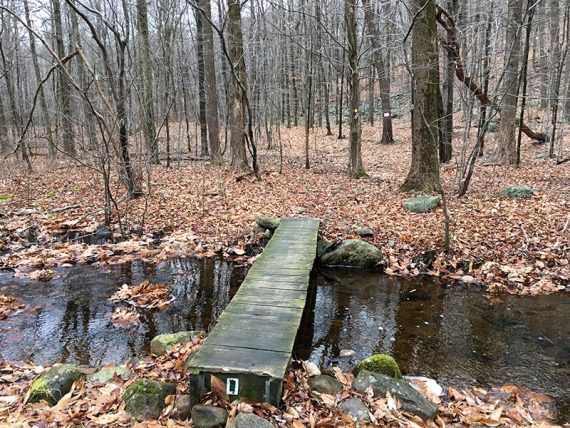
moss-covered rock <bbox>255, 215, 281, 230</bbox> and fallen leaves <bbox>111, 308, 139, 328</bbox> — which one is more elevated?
moss-covered rock <bbox>255, 215, 281, 230</bbox>

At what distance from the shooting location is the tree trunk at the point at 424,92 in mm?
10273

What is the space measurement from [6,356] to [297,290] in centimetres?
350

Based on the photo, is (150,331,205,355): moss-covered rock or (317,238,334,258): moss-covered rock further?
(317,238,334,258): moss-covered rock

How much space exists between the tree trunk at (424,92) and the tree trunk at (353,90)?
97.0 inches

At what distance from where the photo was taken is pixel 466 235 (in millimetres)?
8242

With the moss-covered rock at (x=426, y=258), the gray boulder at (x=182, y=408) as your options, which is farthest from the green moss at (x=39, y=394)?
the moss-covered rock at (x=426, y=258)

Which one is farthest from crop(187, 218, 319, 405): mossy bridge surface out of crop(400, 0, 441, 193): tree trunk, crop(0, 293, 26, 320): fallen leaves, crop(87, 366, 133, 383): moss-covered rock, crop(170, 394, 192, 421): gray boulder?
crop(400, 0, 441, 193): tree trunk

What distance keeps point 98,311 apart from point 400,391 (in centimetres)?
437

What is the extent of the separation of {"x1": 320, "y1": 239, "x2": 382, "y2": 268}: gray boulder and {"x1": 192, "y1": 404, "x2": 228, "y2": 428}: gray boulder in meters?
4.92

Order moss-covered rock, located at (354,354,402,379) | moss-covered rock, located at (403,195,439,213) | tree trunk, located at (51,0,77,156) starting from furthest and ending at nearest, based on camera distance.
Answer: tree trunk, located at (51,0,77,156), moss-covered rock, located at (403,195,439,213), moss-covered rock, located at (354,354,402,379)

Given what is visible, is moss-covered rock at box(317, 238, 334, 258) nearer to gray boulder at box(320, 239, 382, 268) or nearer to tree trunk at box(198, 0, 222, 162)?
gray boulder at box(320, 239, 382, 268)

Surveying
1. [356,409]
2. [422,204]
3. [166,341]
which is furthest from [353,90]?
[356,409]

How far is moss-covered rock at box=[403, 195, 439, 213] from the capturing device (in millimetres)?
9367

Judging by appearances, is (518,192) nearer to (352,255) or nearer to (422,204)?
(422,204)
